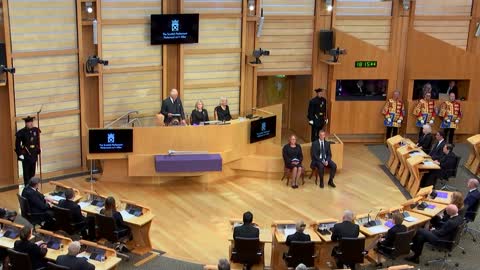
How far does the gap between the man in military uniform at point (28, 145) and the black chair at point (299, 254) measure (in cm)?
618

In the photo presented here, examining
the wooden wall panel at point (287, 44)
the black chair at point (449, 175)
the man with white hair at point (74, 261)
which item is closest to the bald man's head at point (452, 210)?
the black chair at point (449, 175)

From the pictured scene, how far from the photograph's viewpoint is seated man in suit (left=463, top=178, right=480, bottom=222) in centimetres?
1159

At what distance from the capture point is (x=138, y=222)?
415 inches

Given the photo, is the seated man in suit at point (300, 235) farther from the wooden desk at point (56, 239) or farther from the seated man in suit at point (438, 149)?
the seated man in suit at point (438, 149)

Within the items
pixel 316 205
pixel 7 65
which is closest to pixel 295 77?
pixel 316 205

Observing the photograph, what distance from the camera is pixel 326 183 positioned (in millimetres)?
14812

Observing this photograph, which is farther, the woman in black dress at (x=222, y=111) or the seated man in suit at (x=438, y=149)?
the woman in black dress at (x=222, y=111)

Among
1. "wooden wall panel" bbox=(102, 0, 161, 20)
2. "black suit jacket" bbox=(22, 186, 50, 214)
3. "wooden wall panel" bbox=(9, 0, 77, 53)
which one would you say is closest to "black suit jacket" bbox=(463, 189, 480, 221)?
"black suit jacket" bbox=(22, 186, 50, 214)

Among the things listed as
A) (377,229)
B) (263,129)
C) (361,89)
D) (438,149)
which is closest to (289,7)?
(361,89)

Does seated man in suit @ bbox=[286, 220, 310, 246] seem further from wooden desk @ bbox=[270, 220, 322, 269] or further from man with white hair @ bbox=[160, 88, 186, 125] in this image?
man with white hair @ bbox=[160, 88, 186, 125]

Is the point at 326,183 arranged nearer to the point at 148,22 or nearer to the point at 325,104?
the point at 325,104

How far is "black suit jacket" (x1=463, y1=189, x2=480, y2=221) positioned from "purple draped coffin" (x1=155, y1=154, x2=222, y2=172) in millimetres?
4993

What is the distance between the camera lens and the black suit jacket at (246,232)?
9.79 meters

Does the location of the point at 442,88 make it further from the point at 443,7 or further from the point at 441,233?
the point at 441,233
